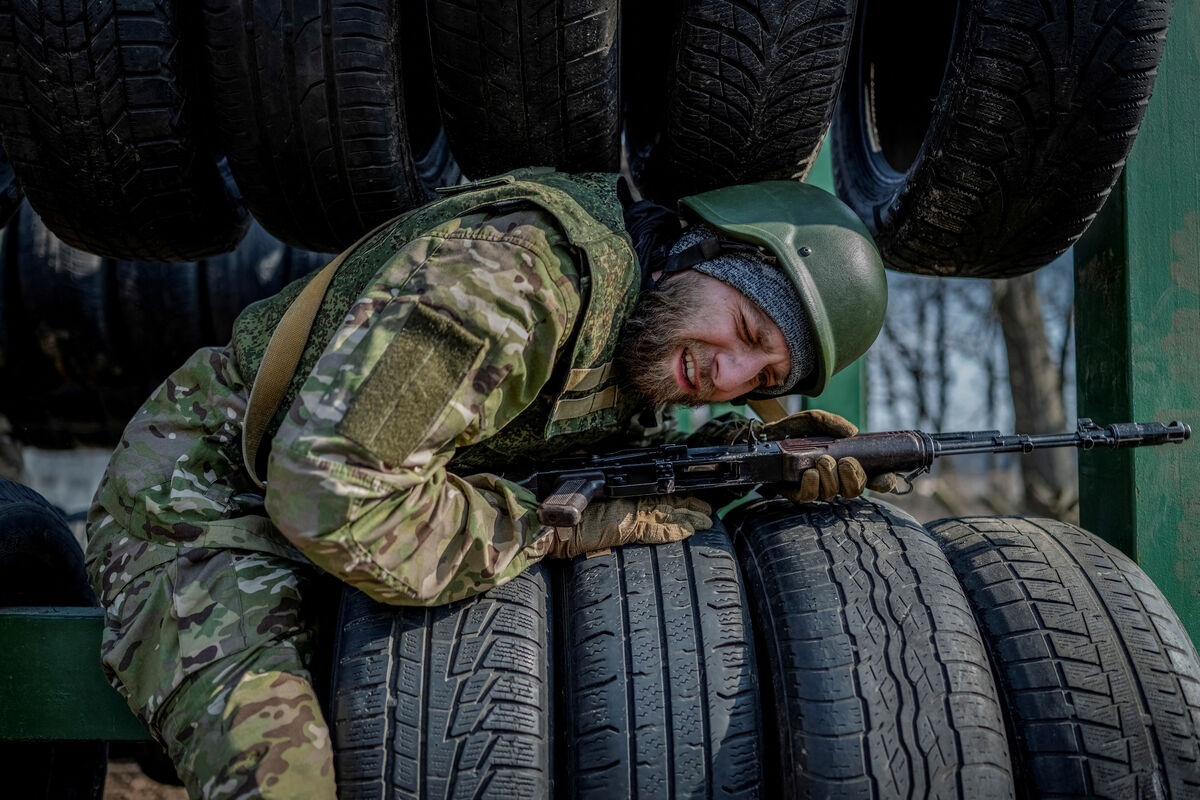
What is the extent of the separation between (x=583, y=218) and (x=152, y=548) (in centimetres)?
109

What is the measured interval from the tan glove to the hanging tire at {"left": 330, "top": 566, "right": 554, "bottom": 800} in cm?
64

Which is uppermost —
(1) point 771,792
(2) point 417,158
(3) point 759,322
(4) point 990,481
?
(2) point 417,158

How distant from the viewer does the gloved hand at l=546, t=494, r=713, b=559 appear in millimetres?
1762

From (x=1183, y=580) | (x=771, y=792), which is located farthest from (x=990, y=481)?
(x=771, y=792)

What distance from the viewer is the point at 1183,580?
2.12 m

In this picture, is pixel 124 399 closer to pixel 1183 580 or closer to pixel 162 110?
pixel 162 110

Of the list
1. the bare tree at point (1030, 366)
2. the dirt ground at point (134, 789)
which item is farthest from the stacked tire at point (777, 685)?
the bare tree at point (1030, 366)

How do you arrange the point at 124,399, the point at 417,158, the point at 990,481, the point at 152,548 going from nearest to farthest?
the point at 152,548 → the point at 417,158 → the point at 124,399 → the point at 990,481

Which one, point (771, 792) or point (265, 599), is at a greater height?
point (265, 599)

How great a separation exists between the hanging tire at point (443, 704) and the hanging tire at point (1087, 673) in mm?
843

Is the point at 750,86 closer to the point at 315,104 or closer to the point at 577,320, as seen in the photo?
the point at 577,320

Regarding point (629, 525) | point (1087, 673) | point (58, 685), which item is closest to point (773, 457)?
point (629, 525)

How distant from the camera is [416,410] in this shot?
1.53 metres

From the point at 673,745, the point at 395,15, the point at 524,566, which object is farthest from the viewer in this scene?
the point at 395,15
